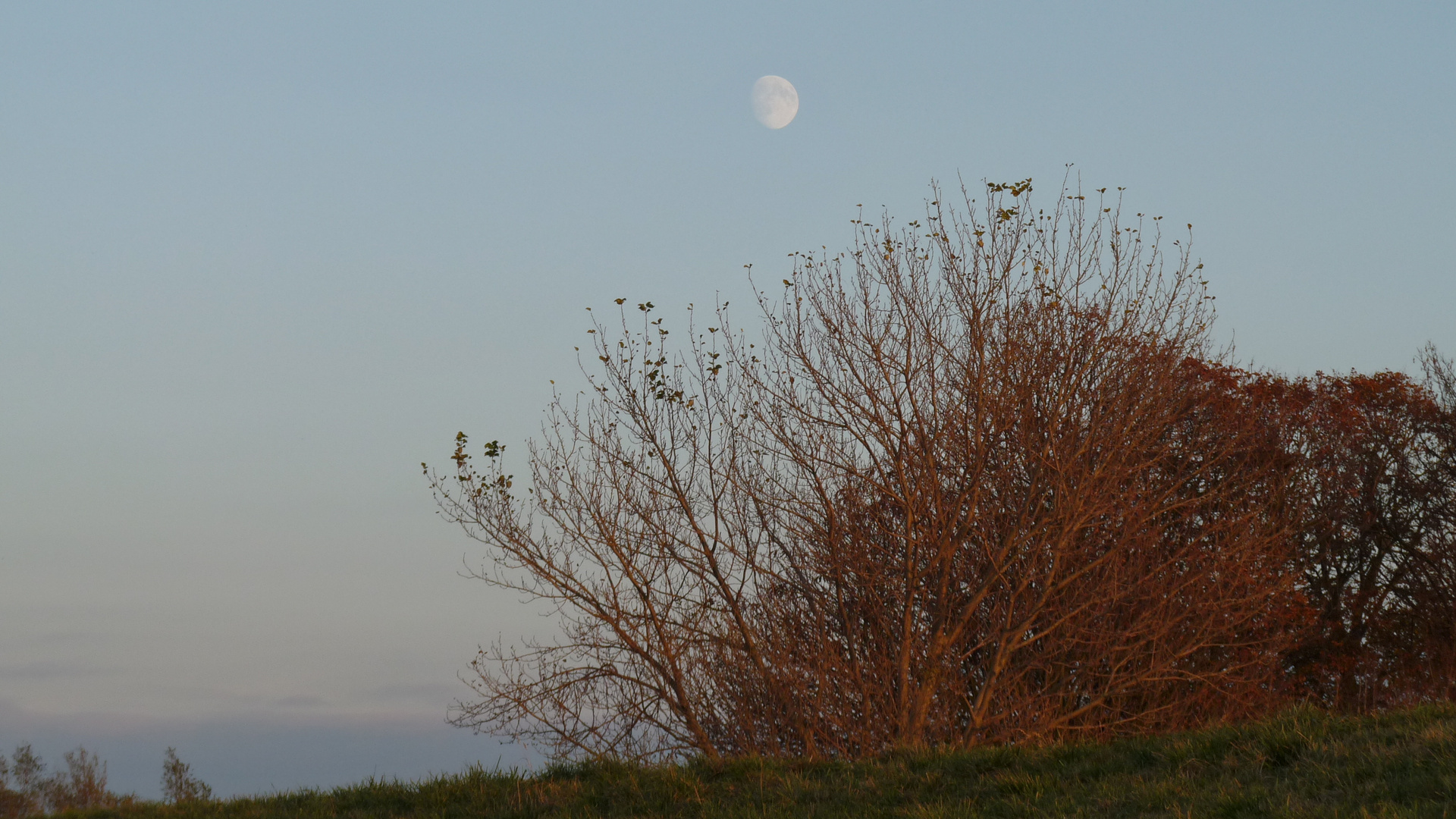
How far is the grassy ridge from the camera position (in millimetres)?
7121

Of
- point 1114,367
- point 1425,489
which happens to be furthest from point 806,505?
point 1425,489

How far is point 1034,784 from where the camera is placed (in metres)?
8.20

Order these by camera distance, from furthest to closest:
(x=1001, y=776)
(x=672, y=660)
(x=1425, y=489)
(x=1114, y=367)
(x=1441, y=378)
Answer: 1. (x=1441, y=378)
2. (x=1425, y=489)
3. (x=1114, y=367)
4. (x=672, y=660)
5. (x=1001, y=776)

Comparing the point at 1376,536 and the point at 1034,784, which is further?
the point at 1376,536

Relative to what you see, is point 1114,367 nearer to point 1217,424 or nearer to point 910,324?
point 910,324

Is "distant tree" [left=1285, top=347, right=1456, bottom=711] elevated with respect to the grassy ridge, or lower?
elevated

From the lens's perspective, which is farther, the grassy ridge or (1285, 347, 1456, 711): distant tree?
(1285, 347, 1456, 711): distant tree

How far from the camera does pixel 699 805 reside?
8891mm

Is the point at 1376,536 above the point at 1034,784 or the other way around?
above

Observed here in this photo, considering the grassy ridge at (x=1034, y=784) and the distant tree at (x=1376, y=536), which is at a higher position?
the distant tree at (x=1376, y=536)

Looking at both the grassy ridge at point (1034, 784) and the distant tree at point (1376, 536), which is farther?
the distant tree at point (1376, 536)

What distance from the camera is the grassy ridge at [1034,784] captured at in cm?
712

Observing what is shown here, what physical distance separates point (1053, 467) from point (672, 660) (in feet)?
17.4

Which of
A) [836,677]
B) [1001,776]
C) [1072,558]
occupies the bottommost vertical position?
[1001,776]
